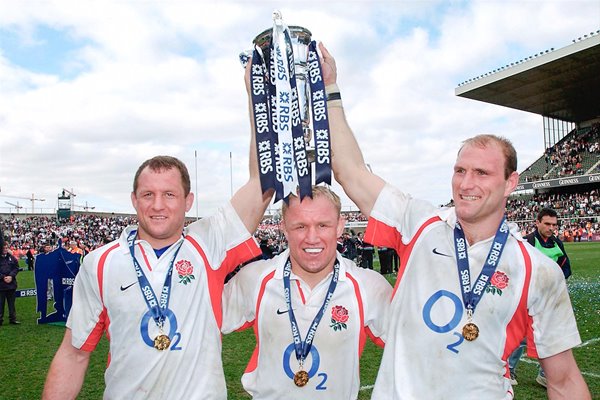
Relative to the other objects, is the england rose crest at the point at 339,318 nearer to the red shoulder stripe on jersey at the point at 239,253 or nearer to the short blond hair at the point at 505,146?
the red shoulder stripe on jersey at the point at 239,253

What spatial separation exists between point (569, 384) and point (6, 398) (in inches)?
252

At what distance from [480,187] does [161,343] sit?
1823 millimetres

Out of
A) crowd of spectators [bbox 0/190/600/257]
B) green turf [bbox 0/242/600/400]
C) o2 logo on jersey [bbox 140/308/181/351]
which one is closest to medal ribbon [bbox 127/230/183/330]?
o2 logo on jersey [bbox 140/308/181/351]

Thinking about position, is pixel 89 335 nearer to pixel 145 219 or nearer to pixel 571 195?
pixel 145 219

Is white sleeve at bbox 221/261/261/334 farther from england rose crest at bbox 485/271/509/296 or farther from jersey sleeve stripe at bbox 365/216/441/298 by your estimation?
england rose crest at bbox 485/271/509/296

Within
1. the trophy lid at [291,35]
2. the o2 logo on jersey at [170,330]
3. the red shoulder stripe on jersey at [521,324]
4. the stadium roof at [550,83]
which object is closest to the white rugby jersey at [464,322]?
the red shoulder stripe on jersey at [521,324]

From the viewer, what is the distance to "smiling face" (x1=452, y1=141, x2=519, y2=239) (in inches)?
109

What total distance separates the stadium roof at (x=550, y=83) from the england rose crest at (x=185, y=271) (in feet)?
120

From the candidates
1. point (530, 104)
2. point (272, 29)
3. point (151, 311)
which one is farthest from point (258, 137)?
point (530, 104)

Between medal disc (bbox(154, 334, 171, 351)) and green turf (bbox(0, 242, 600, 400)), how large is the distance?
3711 mm

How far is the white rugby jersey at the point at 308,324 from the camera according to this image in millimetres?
2998

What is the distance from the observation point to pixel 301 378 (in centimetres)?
295

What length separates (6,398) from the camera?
666 cm

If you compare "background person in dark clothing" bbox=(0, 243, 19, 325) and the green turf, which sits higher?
"background person in dark clothing" bbox=(0, 243, 19, 325)
